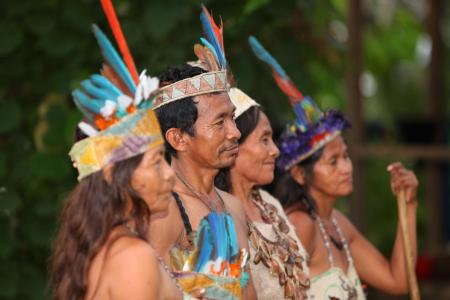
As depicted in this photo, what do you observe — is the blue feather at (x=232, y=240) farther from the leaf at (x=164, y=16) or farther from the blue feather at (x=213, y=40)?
the leaf at (x=164, y=16)

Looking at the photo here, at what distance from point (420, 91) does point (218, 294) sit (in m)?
9.73

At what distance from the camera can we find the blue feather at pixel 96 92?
104 inches

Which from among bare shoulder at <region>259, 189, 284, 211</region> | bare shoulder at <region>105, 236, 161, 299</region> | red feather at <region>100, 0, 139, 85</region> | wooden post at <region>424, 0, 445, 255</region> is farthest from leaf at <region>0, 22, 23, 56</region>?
wooden post at <region>424, 0, 445, 255</region>

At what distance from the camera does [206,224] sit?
9.27ft

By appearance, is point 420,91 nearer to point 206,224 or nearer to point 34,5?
point 34,5

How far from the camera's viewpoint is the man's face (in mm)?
3139

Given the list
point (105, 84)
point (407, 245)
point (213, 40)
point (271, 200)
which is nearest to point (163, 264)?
point (105, 84)

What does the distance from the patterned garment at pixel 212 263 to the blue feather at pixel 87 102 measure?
1.50ft

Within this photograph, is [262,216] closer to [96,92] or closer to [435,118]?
[96,92]

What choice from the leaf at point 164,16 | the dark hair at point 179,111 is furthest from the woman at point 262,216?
the leaf at point 164,16

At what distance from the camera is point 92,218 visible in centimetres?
258

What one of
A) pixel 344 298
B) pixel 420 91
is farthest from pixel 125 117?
pixel 420 91

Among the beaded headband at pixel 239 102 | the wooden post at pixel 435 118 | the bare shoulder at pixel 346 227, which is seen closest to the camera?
the beaded headband at pixel 239 102

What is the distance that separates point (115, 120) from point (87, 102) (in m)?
0.10
